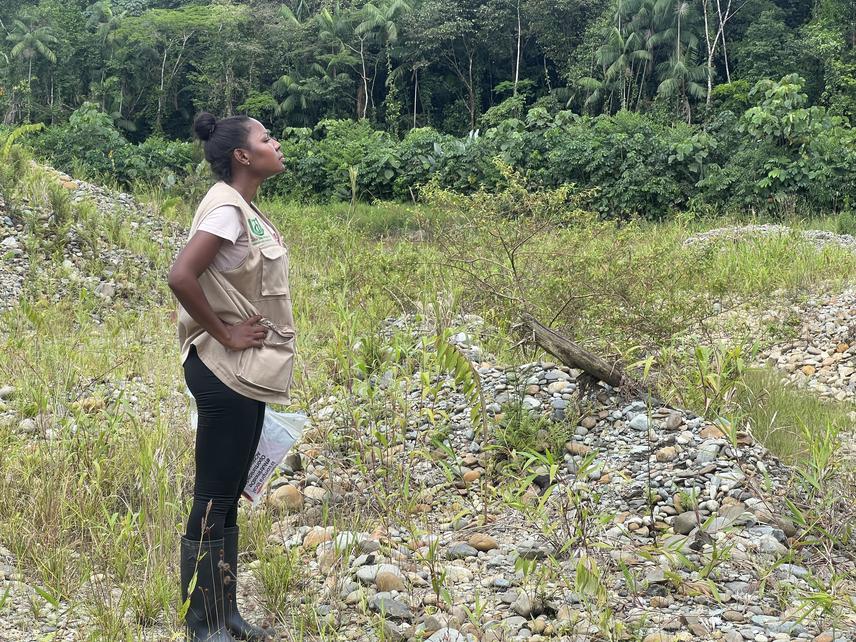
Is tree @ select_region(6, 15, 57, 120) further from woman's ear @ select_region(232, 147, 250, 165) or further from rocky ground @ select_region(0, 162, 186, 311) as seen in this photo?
woman's ear @ select_region(232, 147, 250, 165)

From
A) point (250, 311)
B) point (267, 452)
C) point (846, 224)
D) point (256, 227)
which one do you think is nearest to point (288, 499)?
point (267, 452)

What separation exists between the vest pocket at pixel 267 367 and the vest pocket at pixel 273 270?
0.50ft

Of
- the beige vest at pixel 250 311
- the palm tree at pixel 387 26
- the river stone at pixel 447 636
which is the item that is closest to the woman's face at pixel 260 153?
the beige vest at pixel 250 311

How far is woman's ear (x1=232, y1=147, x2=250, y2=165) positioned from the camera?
2490 millimetres

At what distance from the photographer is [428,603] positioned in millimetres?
2721

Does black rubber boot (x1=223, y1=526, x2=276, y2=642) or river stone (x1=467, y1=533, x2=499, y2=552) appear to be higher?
black rubber boot (x1=223, y1=526, x2=276, y2=642)

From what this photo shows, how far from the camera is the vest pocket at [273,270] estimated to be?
2406 mm

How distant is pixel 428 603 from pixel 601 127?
15.9 meters

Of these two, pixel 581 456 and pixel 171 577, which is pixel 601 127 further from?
pixel 171 577

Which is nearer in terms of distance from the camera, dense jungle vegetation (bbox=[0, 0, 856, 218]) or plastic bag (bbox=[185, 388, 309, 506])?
plastic bag (bbox=[185, 388, 309, 506])

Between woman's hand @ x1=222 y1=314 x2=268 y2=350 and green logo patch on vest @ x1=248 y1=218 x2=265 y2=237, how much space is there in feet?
0.77

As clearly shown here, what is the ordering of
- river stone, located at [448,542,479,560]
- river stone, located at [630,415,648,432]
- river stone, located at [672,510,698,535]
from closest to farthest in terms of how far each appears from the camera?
river stone, located at [448,542,479,560]
river stone, located at [672,510,698,535]
river stone, located at [630,415,648,432]

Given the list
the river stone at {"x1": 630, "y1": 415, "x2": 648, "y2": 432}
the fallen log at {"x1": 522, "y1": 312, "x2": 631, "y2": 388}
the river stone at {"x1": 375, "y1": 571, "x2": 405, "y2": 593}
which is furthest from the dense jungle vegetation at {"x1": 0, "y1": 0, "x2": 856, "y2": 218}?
the river stone at {"x1": 375, "y1": 571, "x2": 405, "y2": 593}

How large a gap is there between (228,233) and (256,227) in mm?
114
